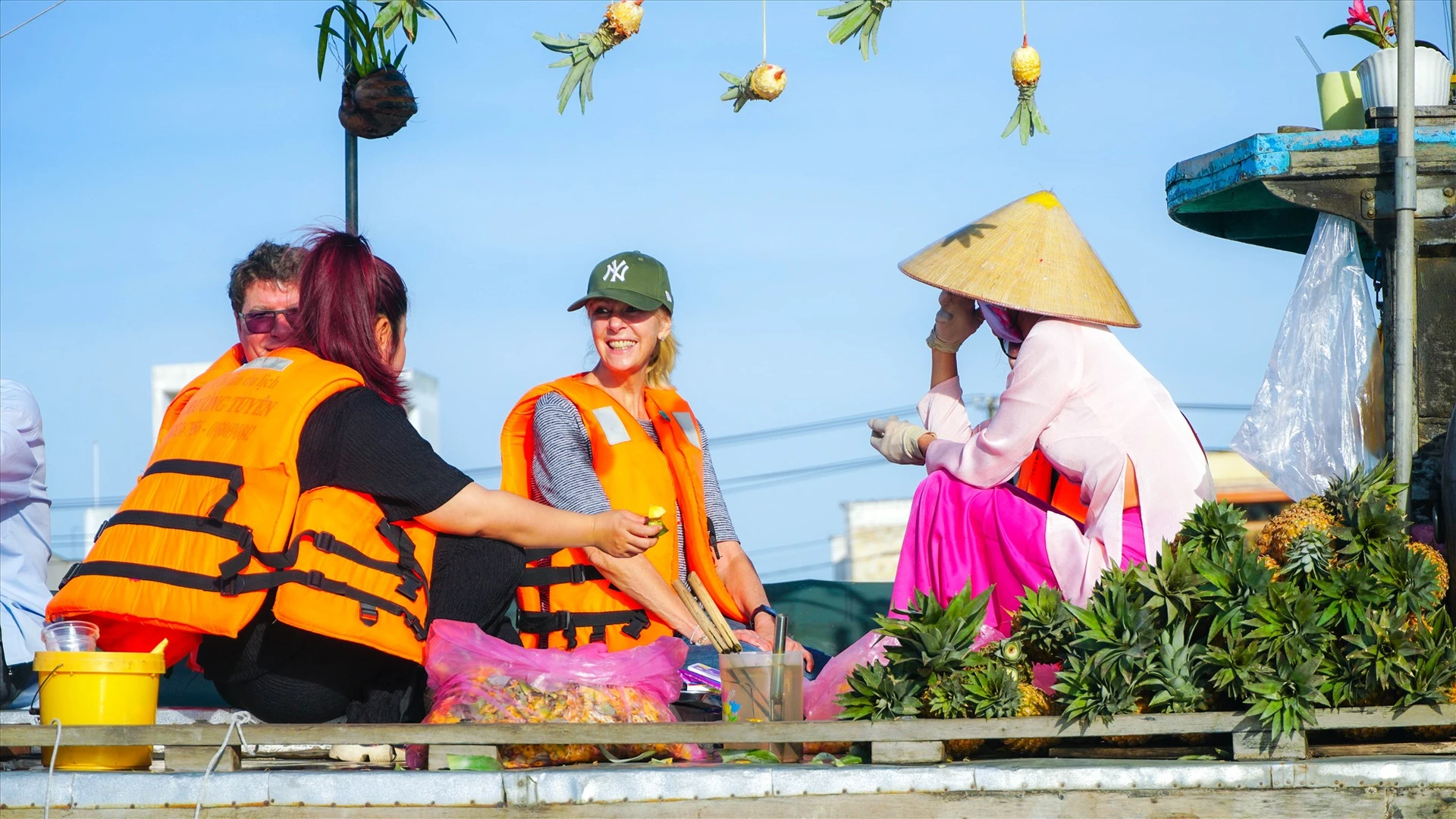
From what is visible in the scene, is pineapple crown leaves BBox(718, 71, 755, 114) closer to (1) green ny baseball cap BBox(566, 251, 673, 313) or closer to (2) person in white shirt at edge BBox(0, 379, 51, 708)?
(1) green ny baseball cap BBox(566, 251, 673, 313)

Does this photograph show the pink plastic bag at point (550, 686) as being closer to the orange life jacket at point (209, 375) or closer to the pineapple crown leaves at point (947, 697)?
the pineapple crown leaves at point (947, 697)

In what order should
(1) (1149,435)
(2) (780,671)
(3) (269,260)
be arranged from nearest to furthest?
(2) (780,671), (1) (1149,435), (3) (269,260)

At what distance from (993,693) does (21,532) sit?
3345 mm

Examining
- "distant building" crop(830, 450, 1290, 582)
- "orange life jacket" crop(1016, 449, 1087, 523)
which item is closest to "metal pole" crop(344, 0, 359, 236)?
"orange life jacket" crop(1016, 449, 1087, 523)

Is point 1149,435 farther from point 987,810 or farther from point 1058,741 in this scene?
point 987,810

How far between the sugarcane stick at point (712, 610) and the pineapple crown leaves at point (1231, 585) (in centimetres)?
131

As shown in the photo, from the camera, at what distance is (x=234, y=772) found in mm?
3143

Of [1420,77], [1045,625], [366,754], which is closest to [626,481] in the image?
[366,754]

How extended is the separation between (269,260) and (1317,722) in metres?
3.33

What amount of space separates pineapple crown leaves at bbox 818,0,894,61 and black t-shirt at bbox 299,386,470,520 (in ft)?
5.18

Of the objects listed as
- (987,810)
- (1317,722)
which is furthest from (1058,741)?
(1317,722)

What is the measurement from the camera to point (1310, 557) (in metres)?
3.44

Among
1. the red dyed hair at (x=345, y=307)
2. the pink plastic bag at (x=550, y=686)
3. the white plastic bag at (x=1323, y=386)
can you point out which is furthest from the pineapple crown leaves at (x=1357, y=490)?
the red dyed hair at (x=345, y=307)

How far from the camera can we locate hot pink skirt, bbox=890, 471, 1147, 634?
12.5 feet
